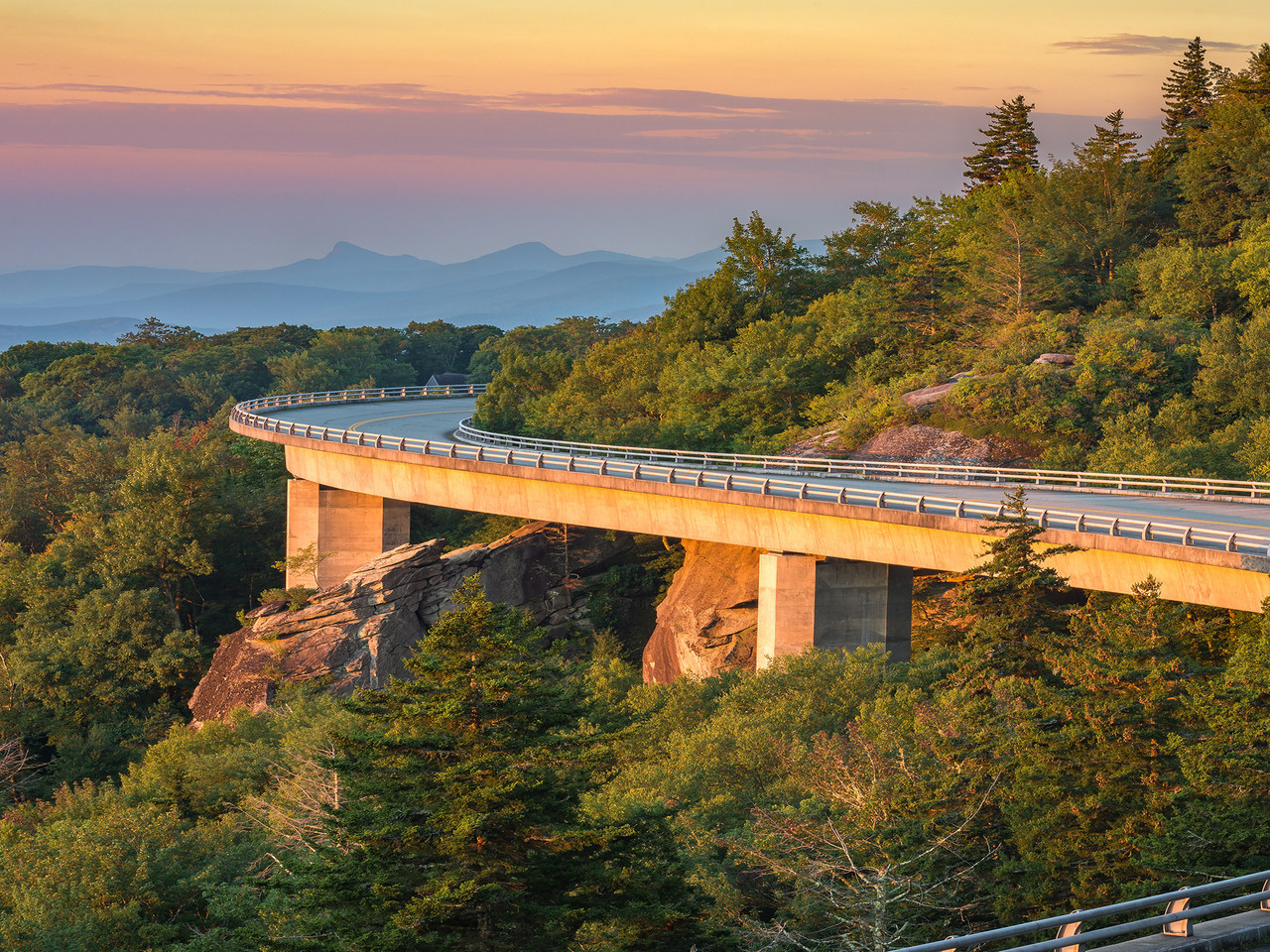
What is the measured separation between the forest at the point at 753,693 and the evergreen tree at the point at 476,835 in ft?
0.16

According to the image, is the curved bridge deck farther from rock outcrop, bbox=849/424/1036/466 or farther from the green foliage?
the green foliage

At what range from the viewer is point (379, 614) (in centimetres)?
4641

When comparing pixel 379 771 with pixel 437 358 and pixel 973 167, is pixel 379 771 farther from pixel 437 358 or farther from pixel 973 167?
pixel 437 358

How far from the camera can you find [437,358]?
124 meters

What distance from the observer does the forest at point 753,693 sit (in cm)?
1506

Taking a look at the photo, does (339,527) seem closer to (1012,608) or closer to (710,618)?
(710,618)

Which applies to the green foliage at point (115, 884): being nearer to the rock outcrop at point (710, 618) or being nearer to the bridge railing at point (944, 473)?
the rock outcrop at point (710, 618)

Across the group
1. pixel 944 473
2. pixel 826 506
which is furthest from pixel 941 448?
pixel 826 506

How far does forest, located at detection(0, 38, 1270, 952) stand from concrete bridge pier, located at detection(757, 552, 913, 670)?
2.67m

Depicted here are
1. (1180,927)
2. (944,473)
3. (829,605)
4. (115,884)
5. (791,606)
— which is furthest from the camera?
(944,473)

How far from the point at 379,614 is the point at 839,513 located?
19627 millimetres

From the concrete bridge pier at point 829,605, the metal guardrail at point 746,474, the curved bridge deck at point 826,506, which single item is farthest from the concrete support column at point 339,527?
the concrete bridge pier at point 829,605

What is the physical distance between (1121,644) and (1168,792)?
9.68 feet

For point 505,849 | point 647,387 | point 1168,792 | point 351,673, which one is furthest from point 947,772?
point 647,387
